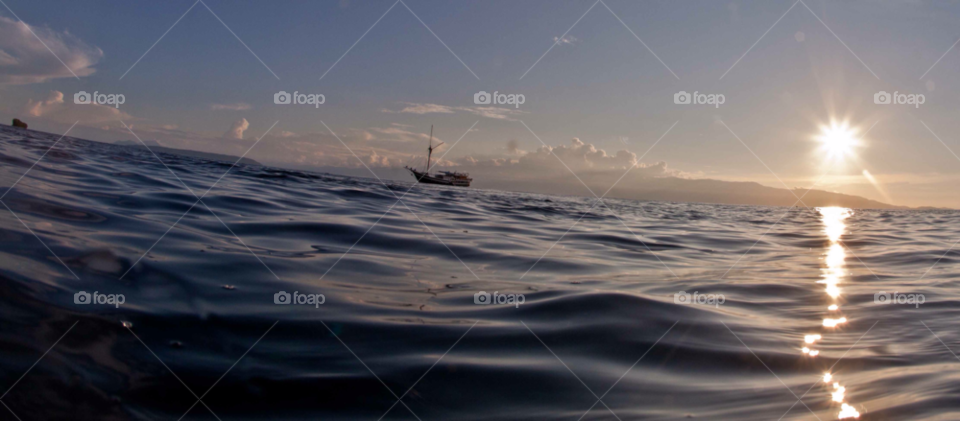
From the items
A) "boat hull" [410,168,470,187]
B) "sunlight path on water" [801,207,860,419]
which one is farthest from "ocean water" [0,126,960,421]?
"boat hull" [410,168,470,187]

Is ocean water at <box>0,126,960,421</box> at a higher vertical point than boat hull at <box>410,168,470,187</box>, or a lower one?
lower

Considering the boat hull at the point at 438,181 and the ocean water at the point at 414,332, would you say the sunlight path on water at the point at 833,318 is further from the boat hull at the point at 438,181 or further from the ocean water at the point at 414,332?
the boat hull at the point at 438,181

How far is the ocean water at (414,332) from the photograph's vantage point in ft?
8.27

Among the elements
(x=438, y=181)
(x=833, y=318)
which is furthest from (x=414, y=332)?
(x=438, y=181)

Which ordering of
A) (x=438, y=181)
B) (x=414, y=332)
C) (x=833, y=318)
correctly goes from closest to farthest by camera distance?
(x=414, y=332) < (x=833, y=318) < (x=438, y=181)

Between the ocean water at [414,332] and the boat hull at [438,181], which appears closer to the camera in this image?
the ocean water at [414,332]

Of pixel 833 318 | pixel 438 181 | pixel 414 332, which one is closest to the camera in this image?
pixel 414 332

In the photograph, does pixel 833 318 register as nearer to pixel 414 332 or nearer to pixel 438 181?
pixel 414 332

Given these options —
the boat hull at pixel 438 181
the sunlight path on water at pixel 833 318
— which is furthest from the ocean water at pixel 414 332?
the boat hull at pixel 438 181

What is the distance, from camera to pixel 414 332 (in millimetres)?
3744

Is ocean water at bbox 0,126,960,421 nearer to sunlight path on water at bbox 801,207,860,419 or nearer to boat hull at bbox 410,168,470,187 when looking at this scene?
sunlight path on water at bbox 801,207,860,419

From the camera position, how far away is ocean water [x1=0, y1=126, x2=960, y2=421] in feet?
8.27

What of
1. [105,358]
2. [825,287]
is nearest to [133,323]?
[105,358]

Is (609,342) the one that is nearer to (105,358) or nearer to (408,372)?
(408,372)
